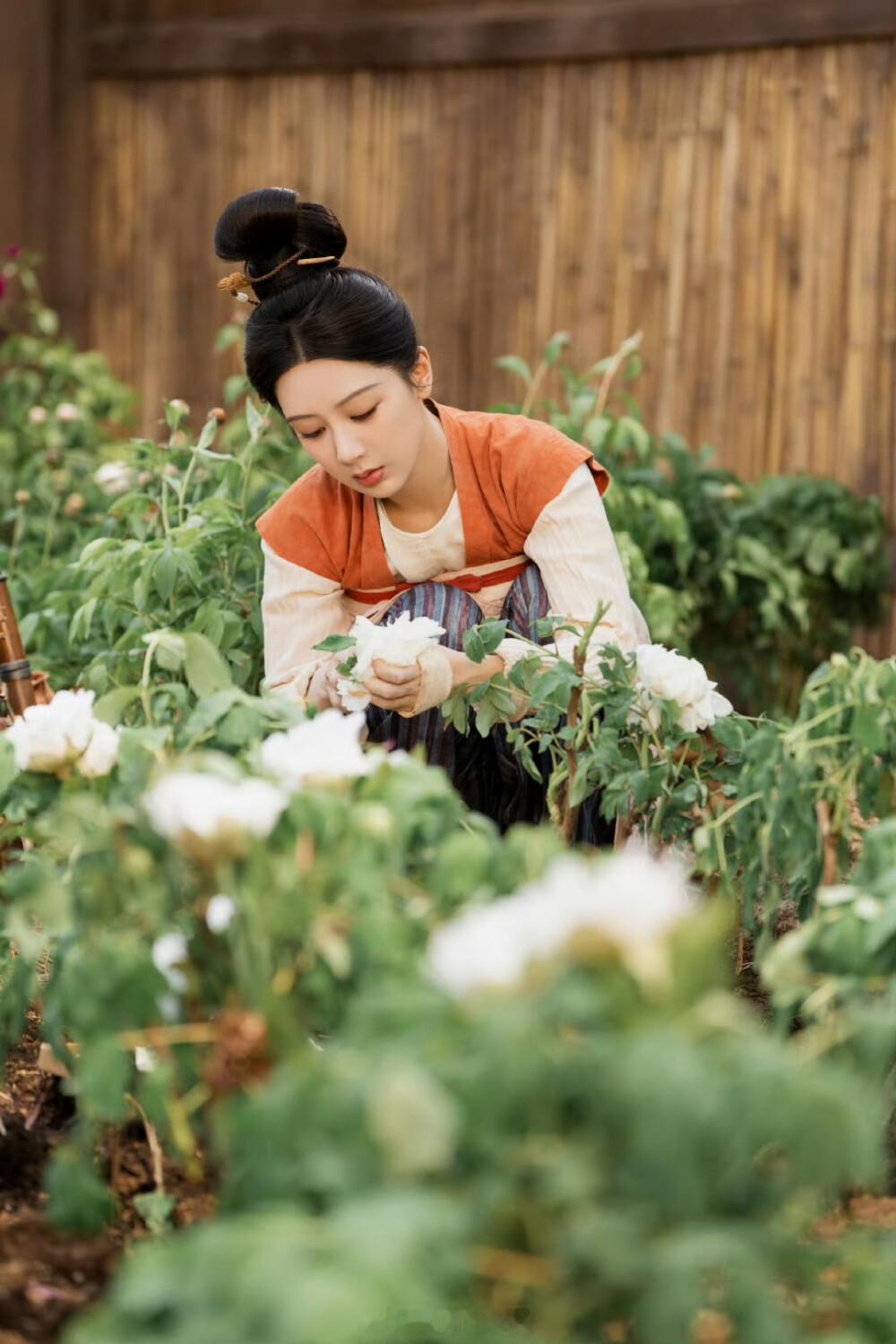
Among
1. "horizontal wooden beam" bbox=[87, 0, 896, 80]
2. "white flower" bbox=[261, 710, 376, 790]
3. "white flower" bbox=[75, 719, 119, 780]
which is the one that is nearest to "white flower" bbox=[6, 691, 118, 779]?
"white flower" bbox=[75, 719, 119, 780]

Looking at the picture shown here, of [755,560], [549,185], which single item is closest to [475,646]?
[755,560]

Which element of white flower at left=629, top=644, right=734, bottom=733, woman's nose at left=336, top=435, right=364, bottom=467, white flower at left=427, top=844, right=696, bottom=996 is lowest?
white flower at left=629, top=644, right=734, bottom=733

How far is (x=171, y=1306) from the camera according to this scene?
36.4 inches

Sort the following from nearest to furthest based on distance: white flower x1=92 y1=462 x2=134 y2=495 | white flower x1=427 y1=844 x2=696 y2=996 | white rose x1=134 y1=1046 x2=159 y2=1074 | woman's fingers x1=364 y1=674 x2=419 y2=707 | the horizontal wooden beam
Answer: white flower x1=427 y1=844 x2=696 y2=996 → white rose x1=134 y1=1046 x2=159 y2=1074 → woman's fingers x1=364 y1=674 x2=419 y2=707 → white flower x1=92 y1=462 x2=134 y2=495 → the horizontal wooden beam

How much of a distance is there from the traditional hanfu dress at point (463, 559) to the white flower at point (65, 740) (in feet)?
2.95

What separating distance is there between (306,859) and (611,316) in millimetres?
3335

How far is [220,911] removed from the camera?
1175 mm

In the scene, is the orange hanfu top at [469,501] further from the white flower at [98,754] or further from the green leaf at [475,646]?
the white flower at [98,754]

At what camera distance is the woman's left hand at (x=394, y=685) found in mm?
1968

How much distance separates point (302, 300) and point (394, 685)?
0.52 metres

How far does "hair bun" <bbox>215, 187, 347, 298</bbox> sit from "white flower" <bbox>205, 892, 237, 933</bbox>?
1.20m

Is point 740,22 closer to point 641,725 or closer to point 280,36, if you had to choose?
point 280,36

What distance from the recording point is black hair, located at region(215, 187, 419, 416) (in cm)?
213

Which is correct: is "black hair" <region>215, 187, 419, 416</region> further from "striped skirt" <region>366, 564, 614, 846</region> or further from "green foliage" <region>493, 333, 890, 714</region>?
"green foliage" <region>493, 333, 890, 714</region>
